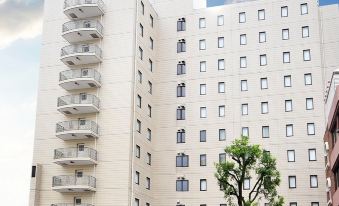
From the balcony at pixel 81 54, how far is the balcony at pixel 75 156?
9473 mm

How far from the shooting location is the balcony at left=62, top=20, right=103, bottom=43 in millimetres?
57688

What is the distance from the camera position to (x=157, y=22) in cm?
6512

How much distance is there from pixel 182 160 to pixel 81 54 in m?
15.6

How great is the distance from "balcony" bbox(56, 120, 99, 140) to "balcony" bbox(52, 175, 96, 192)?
4148 mm

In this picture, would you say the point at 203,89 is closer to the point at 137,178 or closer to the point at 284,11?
the point at 284,11

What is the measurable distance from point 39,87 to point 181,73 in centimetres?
1579

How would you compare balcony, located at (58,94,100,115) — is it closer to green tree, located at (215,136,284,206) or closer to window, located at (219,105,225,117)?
window, located at (219,105,225,117)

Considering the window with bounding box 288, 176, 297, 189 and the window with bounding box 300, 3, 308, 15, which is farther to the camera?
the window with bounding box 300, 3, 308, 15

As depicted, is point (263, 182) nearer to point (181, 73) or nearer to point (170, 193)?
point (170, 193)

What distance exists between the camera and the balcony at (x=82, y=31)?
57.7 metres


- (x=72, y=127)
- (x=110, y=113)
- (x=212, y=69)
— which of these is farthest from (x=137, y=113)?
(x=212, y=69)

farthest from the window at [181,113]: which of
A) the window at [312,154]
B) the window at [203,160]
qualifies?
the window at [312,154]

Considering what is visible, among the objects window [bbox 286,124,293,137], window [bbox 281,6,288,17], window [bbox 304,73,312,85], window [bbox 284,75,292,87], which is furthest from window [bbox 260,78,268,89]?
window [bbox 281,6,288,17]

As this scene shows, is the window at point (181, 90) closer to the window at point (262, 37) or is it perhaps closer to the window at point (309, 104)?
the window at point (262, 37)
